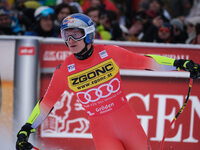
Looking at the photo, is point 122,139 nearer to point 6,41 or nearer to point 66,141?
point 66,141

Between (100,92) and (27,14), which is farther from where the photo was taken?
(27,14)

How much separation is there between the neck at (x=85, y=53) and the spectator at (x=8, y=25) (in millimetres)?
3389

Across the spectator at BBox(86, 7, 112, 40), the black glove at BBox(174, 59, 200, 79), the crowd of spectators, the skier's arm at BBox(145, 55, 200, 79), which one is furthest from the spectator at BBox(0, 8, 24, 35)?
the black glove at BBox(174, 59, 200, 79)

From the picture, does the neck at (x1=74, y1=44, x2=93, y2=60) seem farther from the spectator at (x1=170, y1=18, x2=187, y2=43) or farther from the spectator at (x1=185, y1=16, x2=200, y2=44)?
the spectator at (x1=185, y1=16, x2=200, y2=44)

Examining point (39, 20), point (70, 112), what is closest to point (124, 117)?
point (70, 112)

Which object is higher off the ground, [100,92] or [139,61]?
[139,61]

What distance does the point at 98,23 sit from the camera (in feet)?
22.9

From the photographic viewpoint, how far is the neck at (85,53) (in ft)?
12.8

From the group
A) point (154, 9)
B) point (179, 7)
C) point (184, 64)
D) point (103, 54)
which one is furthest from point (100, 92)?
point (179, 7)

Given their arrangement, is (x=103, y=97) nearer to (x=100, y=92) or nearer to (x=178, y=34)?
(x=100, y=92)

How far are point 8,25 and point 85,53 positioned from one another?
11.5ft

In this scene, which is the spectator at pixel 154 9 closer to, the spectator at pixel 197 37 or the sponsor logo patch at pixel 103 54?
the spectator at pixel 197 37

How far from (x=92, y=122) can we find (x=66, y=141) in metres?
1.65

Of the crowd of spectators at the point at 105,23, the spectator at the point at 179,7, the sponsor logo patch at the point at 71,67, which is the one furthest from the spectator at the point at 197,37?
the sponsor logo patch at the point at 71,67
